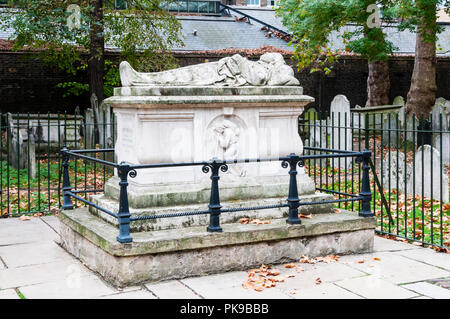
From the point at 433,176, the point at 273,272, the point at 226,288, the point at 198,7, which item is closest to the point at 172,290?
the point at 226,288

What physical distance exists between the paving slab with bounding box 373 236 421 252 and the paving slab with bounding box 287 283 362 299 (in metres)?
1.72

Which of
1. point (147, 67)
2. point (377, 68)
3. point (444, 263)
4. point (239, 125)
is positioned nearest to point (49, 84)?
point (147, 67)

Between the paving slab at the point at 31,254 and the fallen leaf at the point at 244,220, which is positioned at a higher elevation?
the fallen leaf at the point at 244,220

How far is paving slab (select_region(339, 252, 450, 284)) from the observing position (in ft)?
20.0

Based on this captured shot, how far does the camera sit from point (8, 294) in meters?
5.53

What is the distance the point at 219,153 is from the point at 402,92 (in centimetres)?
2104

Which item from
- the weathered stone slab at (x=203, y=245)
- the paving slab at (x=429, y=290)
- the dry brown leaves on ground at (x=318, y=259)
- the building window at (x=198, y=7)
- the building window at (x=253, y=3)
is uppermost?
the building window at (x=253, y=3)

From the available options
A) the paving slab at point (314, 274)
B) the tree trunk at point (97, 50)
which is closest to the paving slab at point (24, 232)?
the paving slab at point (314, 274)

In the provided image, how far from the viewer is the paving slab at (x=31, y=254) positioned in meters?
6.72

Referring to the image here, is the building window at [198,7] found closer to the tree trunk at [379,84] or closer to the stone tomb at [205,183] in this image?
the tree trunk at [379,84]

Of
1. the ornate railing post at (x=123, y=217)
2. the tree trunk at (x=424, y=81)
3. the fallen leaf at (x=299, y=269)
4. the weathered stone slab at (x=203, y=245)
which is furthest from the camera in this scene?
the tree trunk at (x=424, y=81)

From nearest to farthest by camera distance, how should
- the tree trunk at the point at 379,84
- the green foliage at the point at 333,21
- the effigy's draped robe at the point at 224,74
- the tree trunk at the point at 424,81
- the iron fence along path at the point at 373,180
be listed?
the effigy's draped robe at the point at 224,74, the iron fence along path at the point at 373,180, the green foliage at the point at 333,21, the tree trunk at the point at 424,81, the tree trunk at the point at 379,84

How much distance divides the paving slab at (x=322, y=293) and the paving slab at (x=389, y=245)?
67.8 inches

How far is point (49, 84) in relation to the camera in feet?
67.5
